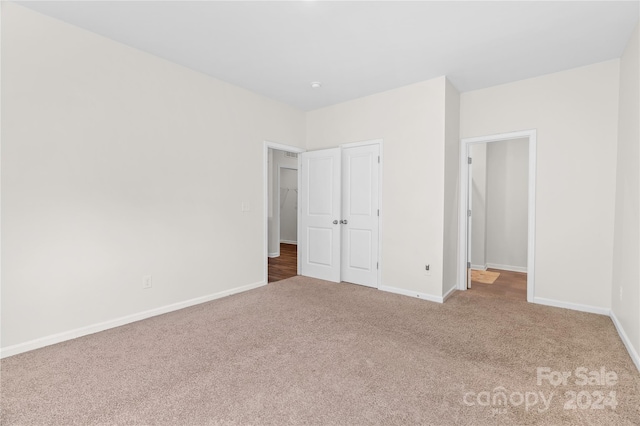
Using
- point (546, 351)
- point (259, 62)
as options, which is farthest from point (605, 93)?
point (259, 62)

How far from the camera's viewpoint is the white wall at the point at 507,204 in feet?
17.7

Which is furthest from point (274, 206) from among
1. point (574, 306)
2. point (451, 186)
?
point (574, 306)

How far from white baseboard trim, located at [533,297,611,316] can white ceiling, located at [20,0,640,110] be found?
8.56 feet

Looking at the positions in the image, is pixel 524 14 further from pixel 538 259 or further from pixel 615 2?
pixel 538 259

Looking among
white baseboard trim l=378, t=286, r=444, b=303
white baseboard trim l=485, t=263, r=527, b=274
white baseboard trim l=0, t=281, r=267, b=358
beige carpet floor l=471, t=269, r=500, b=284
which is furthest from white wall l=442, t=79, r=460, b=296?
white baseboard trim l=0, t=281, r=267, b=358

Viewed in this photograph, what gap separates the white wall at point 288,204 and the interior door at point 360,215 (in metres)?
4.71

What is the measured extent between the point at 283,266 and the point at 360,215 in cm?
210

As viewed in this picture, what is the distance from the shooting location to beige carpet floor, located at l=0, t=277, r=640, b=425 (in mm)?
1738

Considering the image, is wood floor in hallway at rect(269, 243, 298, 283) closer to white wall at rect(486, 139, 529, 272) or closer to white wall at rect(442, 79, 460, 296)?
white wall at rect(442, 79, 460, 296)

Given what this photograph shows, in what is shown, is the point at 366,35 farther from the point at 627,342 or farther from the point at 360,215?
the point at 627,342

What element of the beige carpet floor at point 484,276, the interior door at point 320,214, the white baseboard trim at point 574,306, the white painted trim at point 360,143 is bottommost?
the beige carpet floor at point 484,276

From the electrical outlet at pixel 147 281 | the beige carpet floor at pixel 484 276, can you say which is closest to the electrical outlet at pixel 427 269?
the beige carpet floor at pixel 484 276

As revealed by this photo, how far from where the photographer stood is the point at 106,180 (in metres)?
2.90

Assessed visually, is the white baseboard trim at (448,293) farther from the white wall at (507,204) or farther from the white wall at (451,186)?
the white wall at (507,204)
